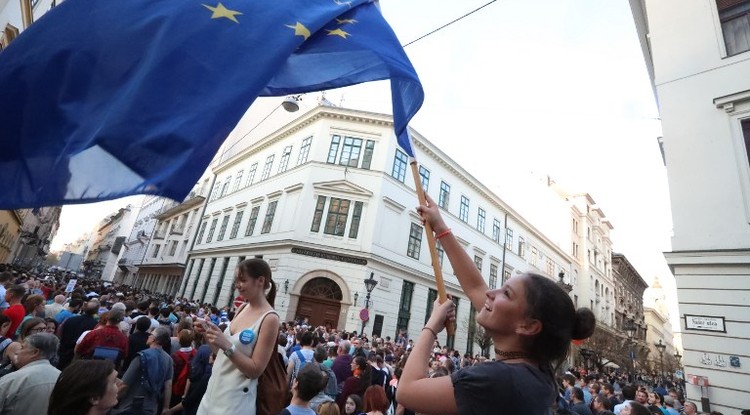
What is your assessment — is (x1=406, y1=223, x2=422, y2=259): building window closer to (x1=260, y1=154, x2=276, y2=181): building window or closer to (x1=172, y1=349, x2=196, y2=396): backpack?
(x1=260, y1=154, x2=276, y2=181): building window

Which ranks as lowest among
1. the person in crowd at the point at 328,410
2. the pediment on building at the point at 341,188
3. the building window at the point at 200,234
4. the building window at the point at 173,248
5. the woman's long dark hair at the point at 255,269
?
the person in crowd at the point at 328,410

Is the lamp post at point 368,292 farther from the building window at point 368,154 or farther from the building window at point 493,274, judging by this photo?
the building window at point 493,274

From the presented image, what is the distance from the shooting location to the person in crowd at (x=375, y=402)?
4.05m

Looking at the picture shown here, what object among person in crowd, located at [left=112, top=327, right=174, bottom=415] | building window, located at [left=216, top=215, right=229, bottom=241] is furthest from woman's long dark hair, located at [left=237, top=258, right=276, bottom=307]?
building window, located at [left=216, top=215, right=229, bottom=241]

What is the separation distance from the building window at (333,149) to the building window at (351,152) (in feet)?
1.41

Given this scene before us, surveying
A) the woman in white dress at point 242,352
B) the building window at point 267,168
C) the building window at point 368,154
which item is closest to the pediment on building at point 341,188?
the building window at point 368,154

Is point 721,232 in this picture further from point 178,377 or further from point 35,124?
point 35,124

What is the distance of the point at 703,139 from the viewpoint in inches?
415

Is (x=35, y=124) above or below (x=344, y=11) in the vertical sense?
below

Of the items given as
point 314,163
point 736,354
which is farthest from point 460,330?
point 736,354

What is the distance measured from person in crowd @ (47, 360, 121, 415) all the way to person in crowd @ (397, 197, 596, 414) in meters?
1.76

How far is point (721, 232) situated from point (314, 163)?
2082 cm

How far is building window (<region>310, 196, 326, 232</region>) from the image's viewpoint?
78.3 feet

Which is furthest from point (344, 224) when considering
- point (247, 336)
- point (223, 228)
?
point (247, 336)
